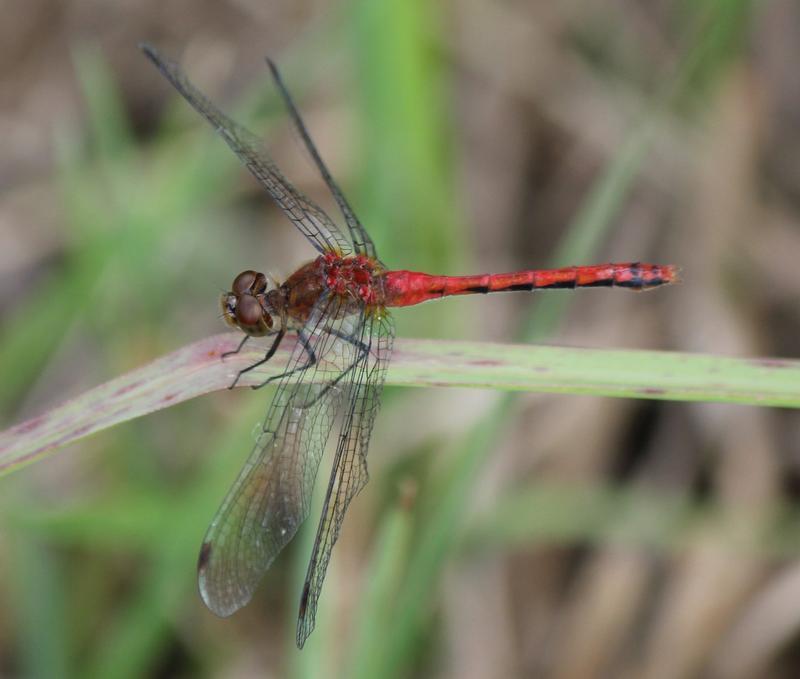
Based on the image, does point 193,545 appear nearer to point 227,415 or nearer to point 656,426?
point 227,415

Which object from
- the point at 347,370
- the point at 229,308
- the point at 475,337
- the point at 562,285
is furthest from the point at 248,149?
the point at 475,337

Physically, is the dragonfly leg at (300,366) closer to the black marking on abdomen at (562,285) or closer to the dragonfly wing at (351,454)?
the dragonfly wing at (351,454)

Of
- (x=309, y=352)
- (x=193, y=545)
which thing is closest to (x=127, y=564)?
(x=193, y=545)

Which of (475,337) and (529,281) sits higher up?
(475,337)

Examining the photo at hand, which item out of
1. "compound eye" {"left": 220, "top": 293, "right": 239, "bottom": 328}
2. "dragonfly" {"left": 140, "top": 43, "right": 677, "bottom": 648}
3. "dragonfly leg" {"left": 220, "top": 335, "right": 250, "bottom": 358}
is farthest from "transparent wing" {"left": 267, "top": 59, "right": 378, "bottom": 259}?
"dragonfly leg" {"left": 220, "top": 335, "right": 250, "bottom": 358}

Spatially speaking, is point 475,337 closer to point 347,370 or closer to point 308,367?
point 347,370

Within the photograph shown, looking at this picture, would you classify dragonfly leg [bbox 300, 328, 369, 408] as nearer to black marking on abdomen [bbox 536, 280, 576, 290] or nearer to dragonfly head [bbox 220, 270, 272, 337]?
dragonfly head [bbox 220, 270, 272, 337]
